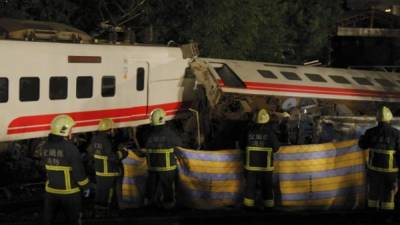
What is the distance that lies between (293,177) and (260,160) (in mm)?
723

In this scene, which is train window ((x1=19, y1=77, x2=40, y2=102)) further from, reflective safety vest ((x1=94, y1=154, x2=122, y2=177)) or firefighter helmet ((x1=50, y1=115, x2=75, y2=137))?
firefighter helmet ((x1=50, y1=115, x2=75, y2=137))

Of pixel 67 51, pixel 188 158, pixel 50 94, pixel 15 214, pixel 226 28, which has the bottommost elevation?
pixel 15 214

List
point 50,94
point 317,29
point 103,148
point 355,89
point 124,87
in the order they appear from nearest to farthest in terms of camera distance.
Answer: point 103,148
point 50,94
point 124,87
point 355,89
point 317,29

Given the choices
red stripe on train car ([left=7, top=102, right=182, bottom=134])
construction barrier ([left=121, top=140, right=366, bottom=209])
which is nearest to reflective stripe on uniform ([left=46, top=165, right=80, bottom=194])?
construction barrier ([left=121, top=140, right=366, bottom=209])

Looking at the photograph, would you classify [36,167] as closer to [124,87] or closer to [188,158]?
[124,87]

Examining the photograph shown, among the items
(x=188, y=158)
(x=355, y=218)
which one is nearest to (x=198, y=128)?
(x=188, y=158)

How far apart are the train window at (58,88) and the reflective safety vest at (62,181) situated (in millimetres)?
5217

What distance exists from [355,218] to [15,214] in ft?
18.8

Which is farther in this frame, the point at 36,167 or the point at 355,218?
the point at 36,167

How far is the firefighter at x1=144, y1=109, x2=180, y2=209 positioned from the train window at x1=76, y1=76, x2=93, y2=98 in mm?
3783

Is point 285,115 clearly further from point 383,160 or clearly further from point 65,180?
point 65,180

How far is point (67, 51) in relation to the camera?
41.1ft

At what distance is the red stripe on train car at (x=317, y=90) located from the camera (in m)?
15.8

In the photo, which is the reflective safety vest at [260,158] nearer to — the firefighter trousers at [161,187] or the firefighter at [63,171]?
the firefighter trousers at [161,187]
